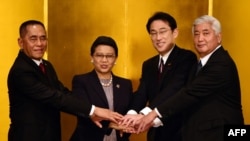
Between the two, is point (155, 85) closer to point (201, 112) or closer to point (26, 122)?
point (201, 112)

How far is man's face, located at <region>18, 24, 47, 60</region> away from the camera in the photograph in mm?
2801

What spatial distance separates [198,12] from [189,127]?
4.74 ft

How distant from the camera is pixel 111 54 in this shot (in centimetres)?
291

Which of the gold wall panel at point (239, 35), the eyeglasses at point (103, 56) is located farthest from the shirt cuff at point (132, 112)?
the gold wall panel at point (239, 35)

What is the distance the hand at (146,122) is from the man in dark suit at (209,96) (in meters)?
0.06

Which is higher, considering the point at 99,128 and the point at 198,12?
the point at 198,12

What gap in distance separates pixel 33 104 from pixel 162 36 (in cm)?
95

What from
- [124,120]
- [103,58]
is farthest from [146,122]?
[103,58]

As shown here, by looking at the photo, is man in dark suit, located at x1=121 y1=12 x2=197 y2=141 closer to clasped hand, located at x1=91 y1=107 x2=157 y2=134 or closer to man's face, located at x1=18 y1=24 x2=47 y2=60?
clasped hand, located at x1=91 y1=107 x2=157 y2=134

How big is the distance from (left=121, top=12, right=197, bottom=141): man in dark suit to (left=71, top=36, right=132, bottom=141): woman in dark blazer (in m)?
0.12

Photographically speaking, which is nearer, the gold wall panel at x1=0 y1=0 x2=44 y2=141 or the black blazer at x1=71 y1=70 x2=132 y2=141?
the black blazer at x1=71 y1=70 x2=132 y2=141

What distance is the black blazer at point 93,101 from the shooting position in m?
2.81

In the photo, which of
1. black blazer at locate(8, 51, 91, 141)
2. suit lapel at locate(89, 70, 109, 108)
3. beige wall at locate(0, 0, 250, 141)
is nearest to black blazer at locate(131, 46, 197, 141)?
suit lapel at locate(89, 70, 109, 108)

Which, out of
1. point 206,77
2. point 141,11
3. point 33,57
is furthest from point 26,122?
point 141,11
